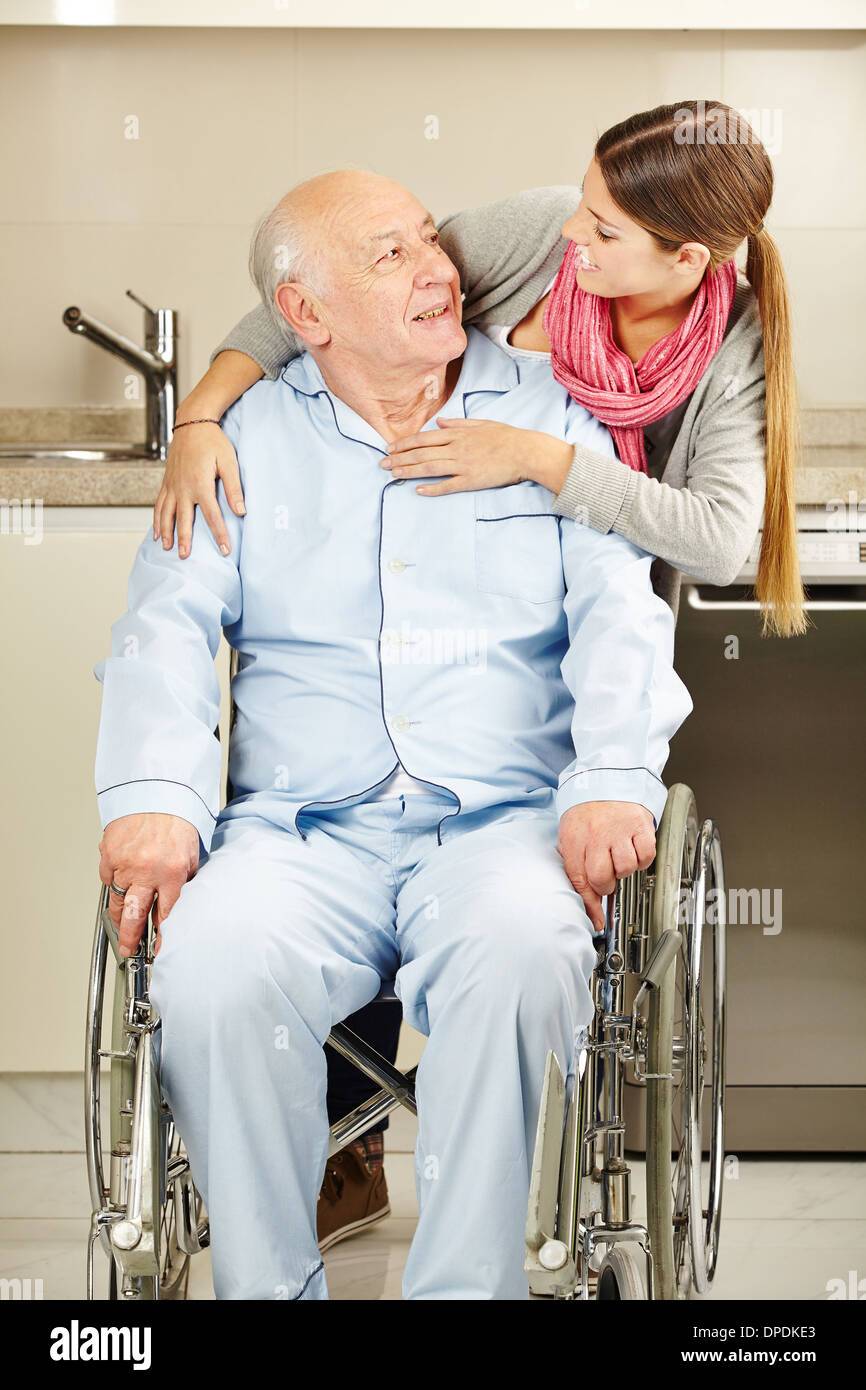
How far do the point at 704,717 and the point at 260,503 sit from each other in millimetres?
762

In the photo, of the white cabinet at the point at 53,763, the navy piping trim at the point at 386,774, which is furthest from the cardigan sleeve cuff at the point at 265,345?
the white cabinet at the point at 53,763

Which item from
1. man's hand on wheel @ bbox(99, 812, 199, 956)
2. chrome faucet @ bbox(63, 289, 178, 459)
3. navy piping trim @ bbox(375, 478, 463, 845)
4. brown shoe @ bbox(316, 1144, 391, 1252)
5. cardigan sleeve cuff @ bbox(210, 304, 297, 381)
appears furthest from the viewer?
chrome faucet @ bbox(63, 289, 178, 459)

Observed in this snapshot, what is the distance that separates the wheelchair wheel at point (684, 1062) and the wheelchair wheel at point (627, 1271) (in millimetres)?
25

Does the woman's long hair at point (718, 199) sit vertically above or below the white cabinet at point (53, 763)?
above

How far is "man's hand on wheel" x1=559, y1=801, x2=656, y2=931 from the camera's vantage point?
1158 millimetres

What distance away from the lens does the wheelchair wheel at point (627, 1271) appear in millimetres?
1208

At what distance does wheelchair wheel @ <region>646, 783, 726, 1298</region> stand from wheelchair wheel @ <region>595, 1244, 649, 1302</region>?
25 mm

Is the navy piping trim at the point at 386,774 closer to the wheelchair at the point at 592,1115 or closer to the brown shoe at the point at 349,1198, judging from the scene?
the wheelchair at the point at 592,1115

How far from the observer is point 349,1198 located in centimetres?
168

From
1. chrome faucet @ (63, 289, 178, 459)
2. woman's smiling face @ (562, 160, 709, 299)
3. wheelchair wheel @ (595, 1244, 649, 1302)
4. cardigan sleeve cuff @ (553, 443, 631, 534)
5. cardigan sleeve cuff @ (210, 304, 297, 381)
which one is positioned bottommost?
wheelchair wheel @ (595, 1244, 649, 1302)

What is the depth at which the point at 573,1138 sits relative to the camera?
1.02 m

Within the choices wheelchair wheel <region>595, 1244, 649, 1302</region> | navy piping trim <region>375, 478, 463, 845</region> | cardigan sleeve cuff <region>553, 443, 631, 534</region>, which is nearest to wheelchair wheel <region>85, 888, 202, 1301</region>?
navy piping trim <region>375, 478, 463, 845</region>

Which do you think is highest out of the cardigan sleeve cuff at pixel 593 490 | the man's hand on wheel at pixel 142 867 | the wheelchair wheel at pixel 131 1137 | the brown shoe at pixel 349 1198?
the cardigan sleeve cuff at pixel 593 490

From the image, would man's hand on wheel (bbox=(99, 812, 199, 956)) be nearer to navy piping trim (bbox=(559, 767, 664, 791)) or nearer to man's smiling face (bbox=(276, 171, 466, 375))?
navy piping trim (bbox=(559, 767, 664, 791))
